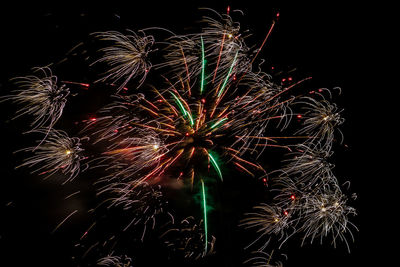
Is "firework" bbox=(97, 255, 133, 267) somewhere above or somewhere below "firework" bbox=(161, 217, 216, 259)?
below

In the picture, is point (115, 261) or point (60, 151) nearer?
point (60, 151)

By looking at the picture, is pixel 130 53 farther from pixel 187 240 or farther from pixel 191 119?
pixel 187 240

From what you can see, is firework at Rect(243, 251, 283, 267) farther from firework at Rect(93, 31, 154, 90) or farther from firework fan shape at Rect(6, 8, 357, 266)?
firework at Rect(93, 31, 154, 90)

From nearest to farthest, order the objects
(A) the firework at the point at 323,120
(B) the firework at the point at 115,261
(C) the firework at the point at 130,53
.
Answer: (C) the firework at the point at 130,53 → (A) the firework at the point at 323,120 → (B) the firework at the point at 115,261

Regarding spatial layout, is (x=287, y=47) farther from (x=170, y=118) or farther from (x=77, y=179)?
(x=77, y=179)

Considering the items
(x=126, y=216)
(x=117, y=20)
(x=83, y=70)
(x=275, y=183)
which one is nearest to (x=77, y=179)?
(x=126, y=216)

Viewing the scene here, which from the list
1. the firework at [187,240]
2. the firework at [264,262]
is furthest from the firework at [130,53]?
the firework at [264,262]

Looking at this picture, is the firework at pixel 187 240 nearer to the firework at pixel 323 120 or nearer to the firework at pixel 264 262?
the firework at pixel 264 262

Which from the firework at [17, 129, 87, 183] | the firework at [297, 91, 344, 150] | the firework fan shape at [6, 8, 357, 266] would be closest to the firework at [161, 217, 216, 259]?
the firework fan shape at [6, 8, 357, 266]

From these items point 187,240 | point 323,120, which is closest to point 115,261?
point 187,240
